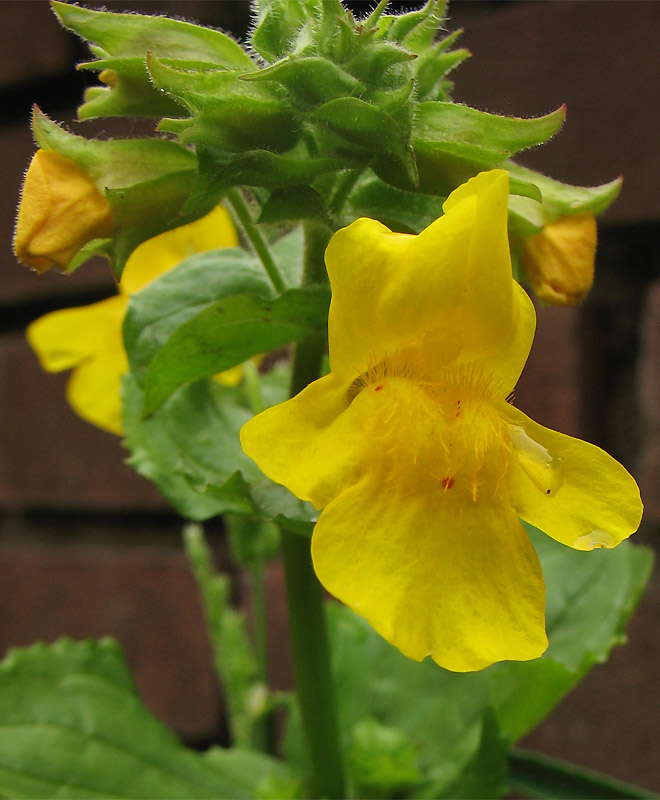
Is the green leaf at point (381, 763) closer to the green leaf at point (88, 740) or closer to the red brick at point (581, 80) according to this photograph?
the green leaf at point (88, 740)

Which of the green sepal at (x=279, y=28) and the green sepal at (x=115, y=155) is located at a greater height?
the green sepal at (x=279, y=28)

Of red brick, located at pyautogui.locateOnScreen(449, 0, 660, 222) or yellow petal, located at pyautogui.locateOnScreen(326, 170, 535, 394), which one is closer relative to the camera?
yellow petal, located at pyautogui.locateOnScreen(326, 170, 535, 394)

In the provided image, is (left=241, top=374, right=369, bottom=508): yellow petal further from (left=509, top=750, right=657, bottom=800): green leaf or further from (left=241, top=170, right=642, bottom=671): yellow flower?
(left=509, top=750, right=657, bottom=800): green leaf

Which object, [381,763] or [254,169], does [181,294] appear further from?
[381,763]

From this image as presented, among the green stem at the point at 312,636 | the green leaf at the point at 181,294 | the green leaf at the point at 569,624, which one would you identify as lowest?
the green leaf at the point at 569,624

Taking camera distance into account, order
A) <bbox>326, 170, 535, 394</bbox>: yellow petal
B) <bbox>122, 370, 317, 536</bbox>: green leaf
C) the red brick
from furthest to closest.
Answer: the red brick < <bbox>122, 370, 317, 536</bbox>: green leaf < <bbox>326, 170, 535, 394</bbox>: yellow petal

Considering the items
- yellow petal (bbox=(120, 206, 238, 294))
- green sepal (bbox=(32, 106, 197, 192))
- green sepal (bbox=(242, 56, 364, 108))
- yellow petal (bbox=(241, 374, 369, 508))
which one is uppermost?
green sepal (bbox=(242, 56, 364, 108))

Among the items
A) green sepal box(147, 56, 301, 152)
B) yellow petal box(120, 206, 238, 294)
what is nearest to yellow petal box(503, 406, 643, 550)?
green sepal box(147, 56, 301, 152)

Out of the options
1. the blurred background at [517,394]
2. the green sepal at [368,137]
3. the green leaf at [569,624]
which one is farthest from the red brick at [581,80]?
the green sepal at [368,137]
